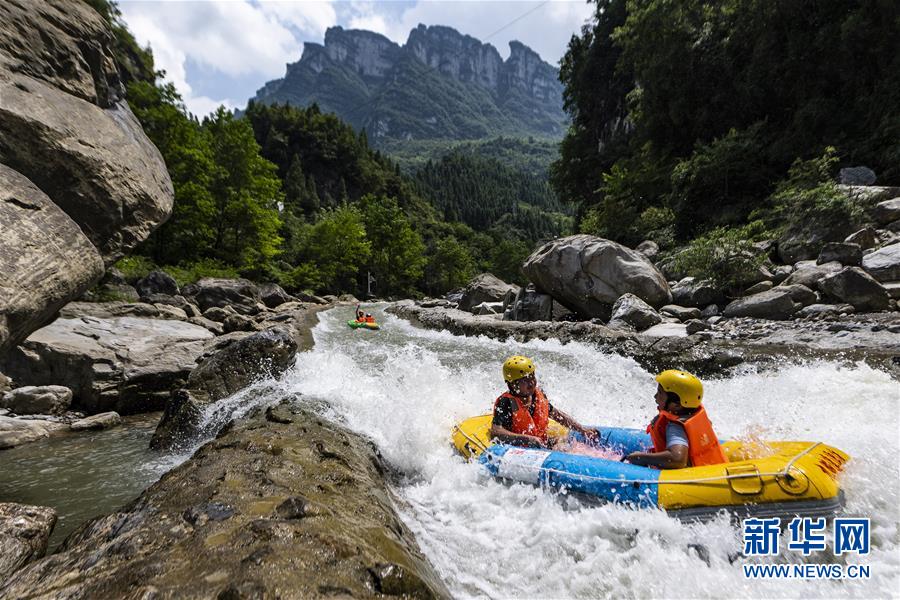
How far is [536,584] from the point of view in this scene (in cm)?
326

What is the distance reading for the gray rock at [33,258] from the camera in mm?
3805

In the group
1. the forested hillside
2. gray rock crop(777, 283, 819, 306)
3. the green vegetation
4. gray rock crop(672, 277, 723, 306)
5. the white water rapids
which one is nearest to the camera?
the white water rapids

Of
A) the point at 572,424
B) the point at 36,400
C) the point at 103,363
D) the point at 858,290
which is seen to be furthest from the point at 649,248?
the point at 36,400

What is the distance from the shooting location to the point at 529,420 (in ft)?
18.1

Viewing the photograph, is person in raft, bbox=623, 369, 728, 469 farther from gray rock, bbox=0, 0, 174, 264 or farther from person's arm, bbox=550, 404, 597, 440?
gray rock, bbox=0, 0, 174, 264

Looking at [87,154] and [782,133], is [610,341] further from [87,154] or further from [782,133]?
[782,133]

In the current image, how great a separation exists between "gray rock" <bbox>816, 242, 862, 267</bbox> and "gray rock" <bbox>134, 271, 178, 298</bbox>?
70.5 feet

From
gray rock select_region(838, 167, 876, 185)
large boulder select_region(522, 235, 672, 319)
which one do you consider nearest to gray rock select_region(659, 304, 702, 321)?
large boulder select_region(522, 235, 672, 319)

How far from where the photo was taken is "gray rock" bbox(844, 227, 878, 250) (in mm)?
11672

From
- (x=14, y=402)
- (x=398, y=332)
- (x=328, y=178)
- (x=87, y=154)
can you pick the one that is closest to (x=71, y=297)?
(x=87, y=154)

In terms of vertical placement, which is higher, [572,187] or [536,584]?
[572,187]

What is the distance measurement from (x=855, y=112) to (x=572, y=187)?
21.1 m

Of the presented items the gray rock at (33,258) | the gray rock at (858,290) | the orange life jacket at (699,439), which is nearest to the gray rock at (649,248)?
the gray rock at (858,290)

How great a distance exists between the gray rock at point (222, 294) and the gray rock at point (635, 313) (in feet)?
49.5
